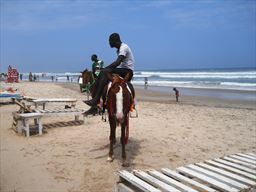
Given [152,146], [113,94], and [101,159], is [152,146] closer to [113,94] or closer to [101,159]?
[101,159]

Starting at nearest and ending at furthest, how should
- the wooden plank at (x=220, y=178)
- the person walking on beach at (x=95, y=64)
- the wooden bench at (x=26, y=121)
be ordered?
the wooden plank at (x=220, y=178)
the wooden bench at (x=26, y=121)
the person walking on beach at (x=95, y=64)

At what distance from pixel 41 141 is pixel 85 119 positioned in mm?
3021

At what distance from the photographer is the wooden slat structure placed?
424 cm

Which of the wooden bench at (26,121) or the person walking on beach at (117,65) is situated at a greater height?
the person walking on beach at (117,65)

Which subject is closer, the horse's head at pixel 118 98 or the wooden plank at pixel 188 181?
the wooden plank at pixel 188 181

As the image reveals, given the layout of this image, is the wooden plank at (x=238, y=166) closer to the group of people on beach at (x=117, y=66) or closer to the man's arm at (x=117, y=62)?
the group of people on beach at (x=117, y=66)

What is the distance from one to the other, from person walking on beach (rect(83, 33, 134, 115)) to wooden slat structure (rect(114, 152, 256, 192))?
278 cm

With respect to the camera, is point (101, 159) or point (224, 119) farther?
point (224, 119)

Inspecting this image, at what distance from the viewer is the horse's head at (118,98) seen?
6.52m

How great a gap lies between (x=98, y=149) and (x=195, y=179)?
3.62 metres

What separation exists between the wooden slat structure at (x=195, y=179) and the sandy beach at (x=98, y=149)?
4.58ft

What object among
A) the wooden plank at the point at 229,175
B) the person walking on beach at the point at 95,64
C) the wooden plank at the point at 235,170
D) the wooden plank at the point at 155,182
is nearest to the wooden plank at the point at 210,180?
the wooden plank at the point at 229,175

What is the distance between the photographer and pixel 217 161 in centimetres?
602

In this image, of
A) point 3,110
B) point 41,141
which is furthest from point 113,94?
point 3,110
